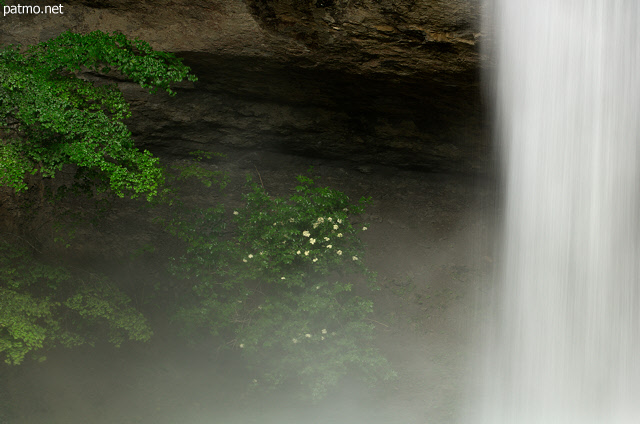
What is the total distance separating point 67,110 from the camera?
527 cm

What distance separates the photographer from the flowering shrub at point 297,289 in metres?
6.27

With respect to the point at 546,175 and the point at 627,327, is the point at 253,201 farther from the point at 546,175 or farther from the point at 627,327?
the point at 627,327

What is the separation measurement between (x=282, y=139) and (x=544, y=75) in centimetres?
412

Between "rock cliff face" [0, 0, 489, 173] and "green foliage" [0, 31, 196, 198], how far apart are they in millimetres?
1186

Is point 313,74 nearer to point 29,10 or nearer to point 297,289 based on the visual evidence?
point 297,289

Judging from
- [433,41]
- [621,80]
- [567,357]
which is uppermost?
[433,41]

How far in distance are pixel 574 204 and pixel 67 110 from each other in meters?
5.55

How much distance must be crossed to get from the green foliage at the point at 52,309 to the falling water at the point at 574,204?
469 centimetres

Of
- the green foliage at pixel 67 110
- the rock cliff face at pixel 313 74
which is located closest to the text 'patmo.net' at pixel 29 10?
the rock cliff face at pixel 313 74

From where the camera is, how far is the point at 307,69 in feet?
23.1

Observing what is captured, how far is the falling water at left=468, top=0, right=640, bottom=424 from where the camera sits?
5863mm

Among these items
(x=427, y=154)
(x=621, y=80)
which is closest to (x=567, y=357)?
(x=621, y=80)

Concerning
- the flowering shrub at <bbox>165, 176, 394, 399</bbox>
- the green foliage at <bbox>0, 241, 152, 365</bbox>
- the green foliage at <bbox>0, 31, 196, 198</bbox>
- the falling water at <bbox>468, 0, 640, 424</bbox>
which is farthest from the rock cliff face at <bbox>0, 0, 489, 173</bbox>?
the green foliage at <bbox>0, 241, 152, 365</bbox>

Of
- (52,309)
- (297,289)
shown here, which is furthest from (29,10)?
(297,289)
